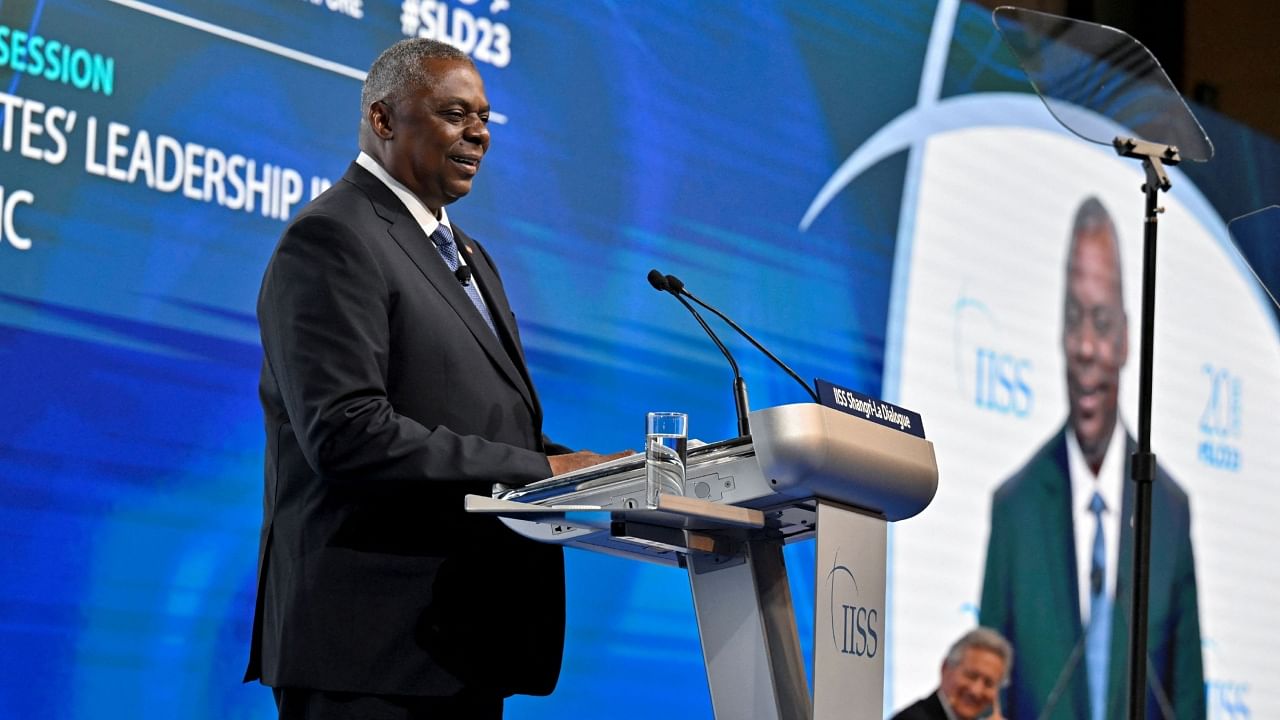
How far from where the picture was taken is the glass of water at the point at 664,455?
84.0 inches

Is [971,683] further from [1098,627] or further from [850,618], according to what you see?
[850,618]

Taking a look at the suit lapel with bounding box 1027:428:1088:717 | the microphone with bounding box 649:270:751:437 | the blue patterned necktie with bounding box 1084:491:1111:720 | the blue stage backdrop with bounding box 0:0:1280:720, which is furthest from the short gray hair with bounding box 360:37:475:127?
the blue patterned necktie with bounding box 1084:491:1111:720

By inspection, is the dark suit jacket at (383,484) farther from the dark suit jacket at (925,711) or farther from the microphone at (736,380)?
the dark suit jacket at (925,711)

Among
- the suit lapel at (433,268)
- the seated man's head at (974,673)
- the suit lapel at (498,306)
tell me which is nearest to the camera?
the suit lapel at (433,268)

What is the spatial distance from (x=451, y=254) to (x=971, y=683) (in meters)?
2.93

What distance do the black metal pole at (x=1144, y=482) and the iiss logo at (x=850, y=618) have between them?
4.11ft

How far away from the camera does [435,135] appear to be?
268 cm

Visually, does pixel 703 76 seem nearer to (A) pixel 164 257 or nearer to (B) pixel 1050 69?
(B) pixel 1050 69

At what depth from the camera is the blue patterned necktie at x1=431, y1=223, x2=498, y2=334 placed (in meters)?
2.71

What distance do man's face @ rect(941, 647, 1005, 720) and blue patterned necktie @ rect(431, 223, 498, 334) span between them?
9.35 feet

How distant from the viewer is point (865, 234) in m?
5.19

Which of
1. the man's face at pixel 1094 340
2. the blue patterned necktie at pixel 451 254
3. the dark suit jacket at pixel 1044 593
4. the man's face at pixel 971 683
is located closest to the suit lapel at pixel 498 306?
the blue patterned necktie at pixel 451 254

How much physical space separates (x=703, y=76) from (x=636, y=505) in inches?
111

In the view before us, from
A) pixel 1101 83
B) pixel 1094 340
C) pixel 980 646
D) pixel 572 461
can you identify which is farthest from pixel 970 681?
pixel 572 461
